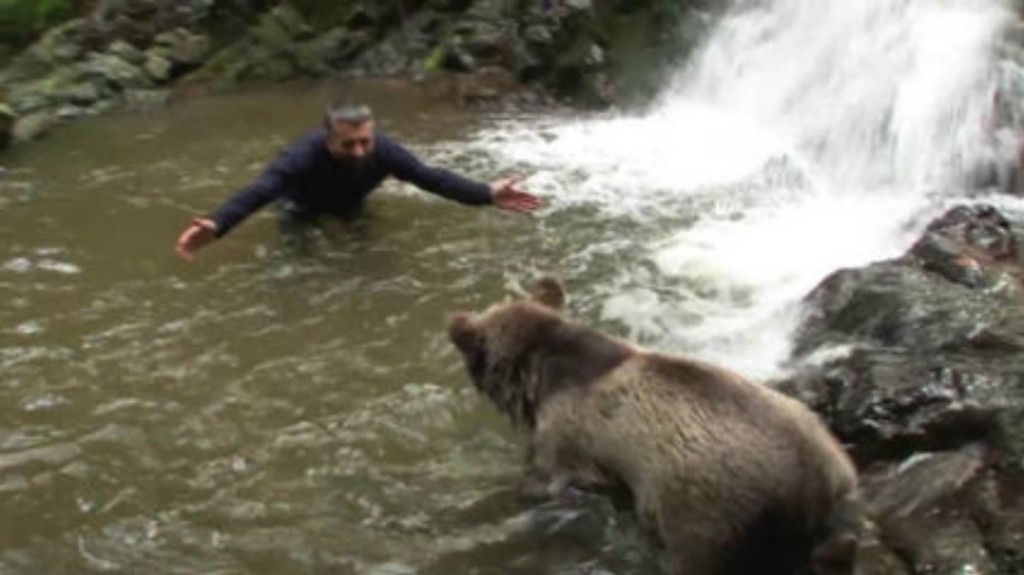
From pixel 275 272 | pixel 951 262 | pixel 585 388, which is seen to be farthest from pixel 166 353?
pixel 951 262

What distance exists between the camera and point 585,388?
4.55 metres

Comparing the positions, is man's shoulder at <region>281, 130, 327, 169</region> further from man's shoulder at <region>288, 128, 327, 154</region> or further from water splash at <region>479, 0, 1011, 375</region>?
water splash at <region>479, 0, 1011, 375</region>

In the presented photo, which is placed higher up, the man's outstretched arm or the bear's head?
the bear's head

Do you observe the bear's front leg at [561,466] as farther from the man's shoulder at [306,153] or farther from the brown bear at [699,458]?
the man's shoulder at [306,153]

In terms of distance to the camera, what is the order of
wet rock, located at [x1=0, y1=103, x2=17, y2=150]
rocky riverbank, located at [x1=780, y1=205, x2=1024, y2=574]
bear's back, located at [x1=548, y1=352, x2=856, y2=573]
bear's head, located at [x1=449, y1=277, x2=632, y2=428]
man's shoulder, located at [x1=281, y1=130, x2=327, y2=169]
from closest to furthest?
1. bear's back, located at [x1=548, y1=352, x2=856, y2=573]
2. rocky riverbank, located at [x1=780, y1=205, x2=1024, y2=574]
3. bear's head, located at [x1=449, y1=277, x2=632, y2=428]
4. man's shoulder, located at [x1=281, y1=130, x2=327, y2=169]
5. wet rock, located at [x1=0, y1=103, x2=17, y2=150]

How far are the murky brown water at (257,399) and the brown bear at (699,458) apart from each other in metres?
0.49

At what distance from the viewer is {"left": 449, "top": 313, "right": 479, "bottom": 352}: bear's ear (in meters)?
5.06

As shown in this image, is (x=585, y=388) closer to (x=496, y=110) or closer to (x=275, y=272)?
(x=275, y=272)

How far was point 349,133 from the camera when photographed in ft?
25.2

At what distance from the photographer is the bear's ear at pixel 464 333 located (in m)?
5.06

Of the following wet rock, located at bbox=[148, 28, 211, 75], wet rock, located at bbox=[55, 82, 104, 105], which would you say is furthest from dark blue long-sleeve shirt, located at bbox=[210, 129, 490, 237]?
wet rock, located at bbox=[148, 28, 211, 75]

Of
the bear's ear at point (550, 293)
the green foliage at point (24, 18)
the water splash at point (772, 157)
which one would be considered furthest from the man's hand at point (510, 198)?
the green foliage at point (24, 18)

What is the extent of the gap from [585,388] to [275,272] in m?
3.79

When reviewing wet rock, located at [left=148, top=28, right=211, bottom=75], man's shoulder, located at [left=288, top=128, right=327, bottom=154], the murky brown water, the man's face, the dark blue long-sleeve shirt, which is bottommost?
wet rock, located at [left=148, top=28, right=211, bottom=75]
